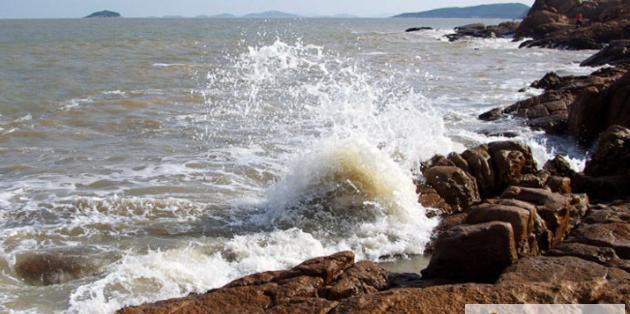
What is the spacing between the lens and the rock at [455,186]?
323 inches

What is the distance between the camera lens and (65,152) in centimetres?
1189

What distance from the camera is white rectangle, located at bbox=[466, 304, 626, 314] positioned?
12.6 ft

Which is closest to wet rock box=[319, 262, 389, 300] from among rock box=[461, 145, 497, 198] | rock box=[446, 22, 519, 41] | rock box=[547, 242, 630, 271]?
rock box=[547, 242, 630, 271]

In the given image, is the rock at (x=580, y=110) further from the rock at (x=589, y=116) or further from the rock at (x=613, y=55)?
the rock at (x=613, y=55)

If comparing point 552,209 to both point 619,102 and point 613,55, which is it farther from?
point 613,55

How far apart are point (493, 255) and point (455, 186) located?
3449 mm

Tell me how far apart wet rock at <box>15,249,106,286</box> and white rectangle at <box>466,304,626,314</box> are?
14.0ft

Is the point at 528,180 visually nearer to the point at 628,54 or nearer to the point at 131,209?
the point at 131,209

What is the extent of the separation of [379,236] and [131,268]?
288cm

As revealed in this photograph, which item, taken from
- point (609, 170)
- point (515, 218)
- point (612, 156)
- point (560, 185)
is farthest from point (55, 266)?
point (612, 156)

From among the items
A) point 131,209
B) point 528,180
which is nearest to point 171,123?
point 131,209

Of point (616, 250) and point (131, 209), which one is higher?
point (616, 250)

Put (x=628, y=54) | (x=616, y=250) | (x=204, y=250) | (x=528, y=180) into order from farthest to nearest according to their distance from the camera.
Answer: (x=628, y=54)
(x=528, y=180)
(x=204, y=250)
(x=616, y=250)

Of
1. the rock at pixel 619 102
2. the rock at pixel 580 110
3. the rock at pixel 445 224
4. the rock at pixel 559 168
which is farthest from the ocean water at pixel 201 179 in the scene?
the rock at pixel 559 168
